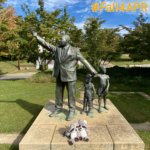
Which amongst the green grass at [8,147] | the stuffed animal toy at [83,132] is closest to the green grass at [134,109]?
the stuffed animal toy at [83,132]

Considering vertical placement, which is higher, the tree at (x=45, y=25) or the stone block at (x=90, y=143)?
the tree at (x=45, y=25)

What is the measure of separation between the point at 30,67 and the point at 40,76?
1391 cm

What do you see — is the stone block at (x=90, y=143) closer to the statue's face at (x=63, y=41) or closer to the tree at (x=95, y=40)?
the statue's face at (x=63, y=41)

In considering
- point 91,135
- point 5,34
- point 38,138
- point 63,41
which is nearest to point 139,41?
point 63,41

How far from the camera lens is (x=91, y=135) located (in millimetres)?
2951

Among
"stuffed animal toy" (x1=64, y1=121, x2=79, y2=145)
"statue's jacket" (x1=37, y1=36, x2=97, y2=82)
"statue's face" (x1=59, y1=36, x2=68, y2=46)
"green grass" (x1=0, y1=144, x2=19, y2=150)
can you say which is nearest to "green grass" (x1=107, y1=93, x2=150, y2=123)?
"stuffed animal toy" (x1=64, y1=121, x2=79, y2=145)

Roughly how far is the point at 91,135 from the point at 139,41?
9.81 meters

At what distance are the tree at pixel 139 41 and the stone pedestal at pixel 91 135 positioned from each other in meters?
8.34

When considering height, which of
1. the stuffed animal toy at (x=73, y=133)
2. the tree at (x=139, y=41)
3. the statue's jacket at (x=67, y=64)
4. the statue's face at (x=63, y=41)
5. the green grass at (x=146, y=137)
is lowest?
the green grass at (x=146, y=137)

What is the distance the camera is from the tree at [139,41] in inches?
401

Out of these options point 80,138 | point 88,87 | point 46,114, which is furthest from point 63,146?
point 88,87

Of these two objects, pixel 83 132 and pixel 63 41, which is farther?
pixel 63 41

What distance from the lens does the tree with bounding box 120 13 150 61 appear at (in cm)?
1020

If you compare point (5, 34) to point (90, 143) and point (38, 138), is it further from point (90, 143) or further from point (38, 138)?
point (90, 143)
